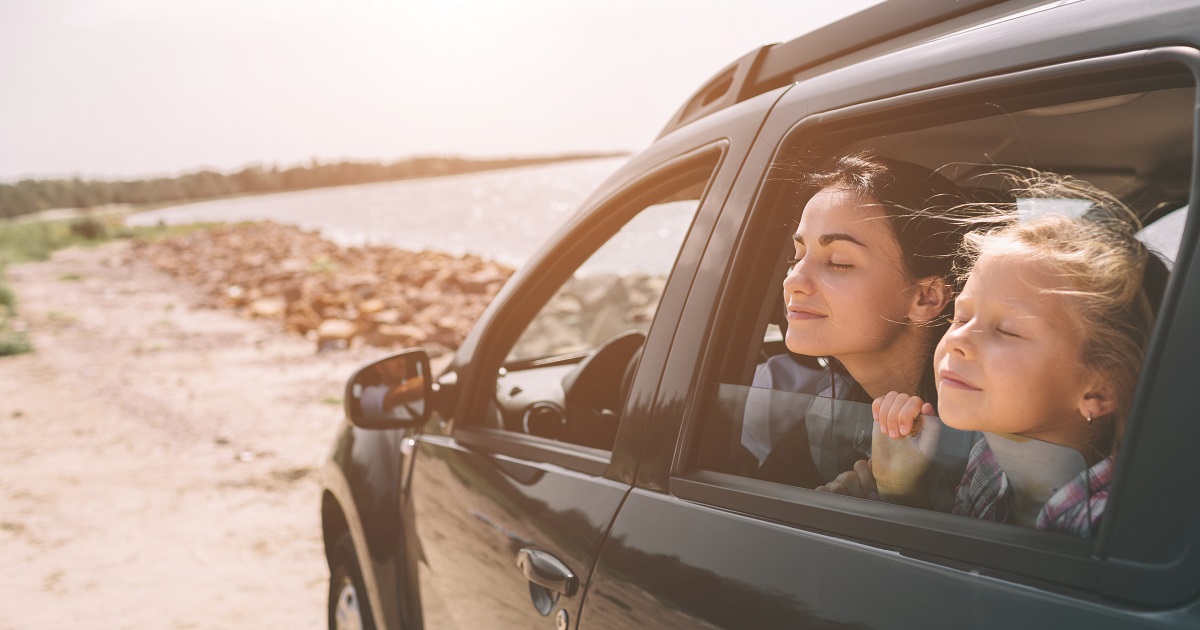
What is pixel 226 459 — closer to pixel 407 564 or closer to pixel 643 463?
pixel 407 564

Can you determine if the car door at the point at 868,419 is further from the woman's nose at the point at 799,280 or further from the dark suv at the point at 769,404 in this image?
the woman's nose at the point at 799,280

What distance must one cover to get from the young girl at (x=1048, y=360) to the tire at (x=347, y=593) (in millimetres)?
2021

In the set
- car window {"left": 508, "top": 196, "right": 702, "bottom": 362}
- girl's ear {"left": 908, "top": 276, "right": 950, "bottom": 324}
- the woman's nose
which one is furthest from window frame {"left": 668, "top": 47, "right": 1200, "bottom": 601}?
car window {"left": 508, "top": 196, "right": 702, "bottom": 362}

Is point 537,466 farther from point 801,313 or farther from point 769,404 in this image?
point 801,313

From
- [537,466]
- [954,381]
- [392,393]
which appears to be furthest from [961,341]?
[392,393]

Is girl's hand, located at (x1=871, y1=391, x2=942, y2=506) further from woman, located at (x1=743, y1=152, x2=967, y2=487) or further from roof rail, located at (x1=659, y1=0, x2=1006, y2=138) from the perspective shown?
roof rail, located at (x1=659, y1=0, x2=1006, y2=138)

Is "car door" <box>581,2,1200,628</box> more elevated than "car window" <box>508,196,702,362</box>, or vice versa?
"car door" <box>581,2,1200,628</box>

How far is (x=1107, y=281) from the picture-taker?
38.9 inches

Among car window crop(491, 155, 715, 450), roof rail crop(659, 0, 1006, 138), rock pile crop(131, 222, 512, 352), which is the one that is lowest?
rock pile crop(131, 222, 512, 352)

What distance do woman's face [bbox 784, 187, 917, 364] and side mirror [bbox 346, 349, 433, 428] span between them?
1.11m

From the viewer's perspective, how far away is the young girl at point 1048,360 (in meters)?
0.98

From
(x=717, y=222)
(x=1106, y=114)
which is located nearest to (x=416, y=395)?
(x=717, y=222)

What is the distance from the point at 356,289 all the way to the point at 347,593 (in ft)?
44.4

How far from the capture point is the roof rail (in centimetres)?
145
